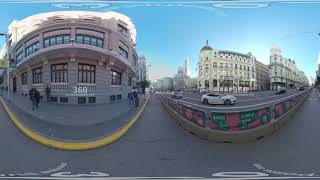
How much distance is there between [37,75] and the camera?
3914mm

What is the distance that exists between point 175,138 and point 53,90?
4173 millimetres

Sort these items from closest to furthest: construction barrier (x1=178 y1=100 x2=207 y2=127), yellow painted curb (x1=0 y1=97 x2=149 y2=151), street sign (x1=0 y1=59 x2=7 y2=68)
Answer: street sign (x1=0 y1=59 x2=7 y2=68), yellow painted curb (x1=0 y1=97 x2=149 y2=151), construction barrier (x1=178 y1=100 x2=207 y2=127)

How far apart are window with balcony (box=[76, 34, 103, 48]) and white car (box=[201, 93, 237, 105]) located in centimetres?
221

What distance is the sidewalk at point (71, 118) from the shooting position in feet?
13.3

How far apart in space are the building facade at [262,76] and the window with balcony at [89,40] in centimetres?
263

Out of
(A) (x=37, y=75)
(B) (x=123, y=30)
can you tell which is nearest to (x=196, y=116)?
(B) (x=123, y=30)

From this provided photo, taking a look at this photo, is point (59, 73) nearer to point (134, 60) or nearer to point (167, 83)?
point (134, 60)

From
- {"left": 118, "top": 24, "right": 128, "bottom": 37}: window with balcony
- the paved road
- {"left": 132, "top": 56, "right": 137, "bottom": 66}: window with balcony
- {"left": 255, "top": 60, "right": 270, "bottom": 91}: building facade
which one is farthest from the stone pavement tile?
{"left": 255, "top": 60, "right": 270, "bottom": 91}: building facade

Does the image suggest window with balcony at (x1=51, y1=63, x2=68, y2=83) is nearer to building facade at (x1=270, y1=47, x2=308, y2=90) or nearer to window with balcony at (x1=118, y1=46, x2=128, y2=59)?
window with balcony at (x1=118, y1=46, x2=128, y2=59)

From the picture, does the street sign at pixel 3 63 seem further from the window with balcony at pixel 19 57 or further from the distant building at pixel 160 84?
the distant building at pixel 160 84

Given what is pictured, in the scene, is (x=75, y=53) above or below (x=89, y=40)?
below

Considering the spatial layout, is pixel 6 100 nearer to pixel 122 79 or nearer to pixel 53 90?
pixel 53 90

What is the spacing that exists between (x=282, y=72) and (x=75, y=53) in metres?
3.73

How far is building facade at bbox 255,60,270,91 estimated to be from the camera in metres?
4.37
